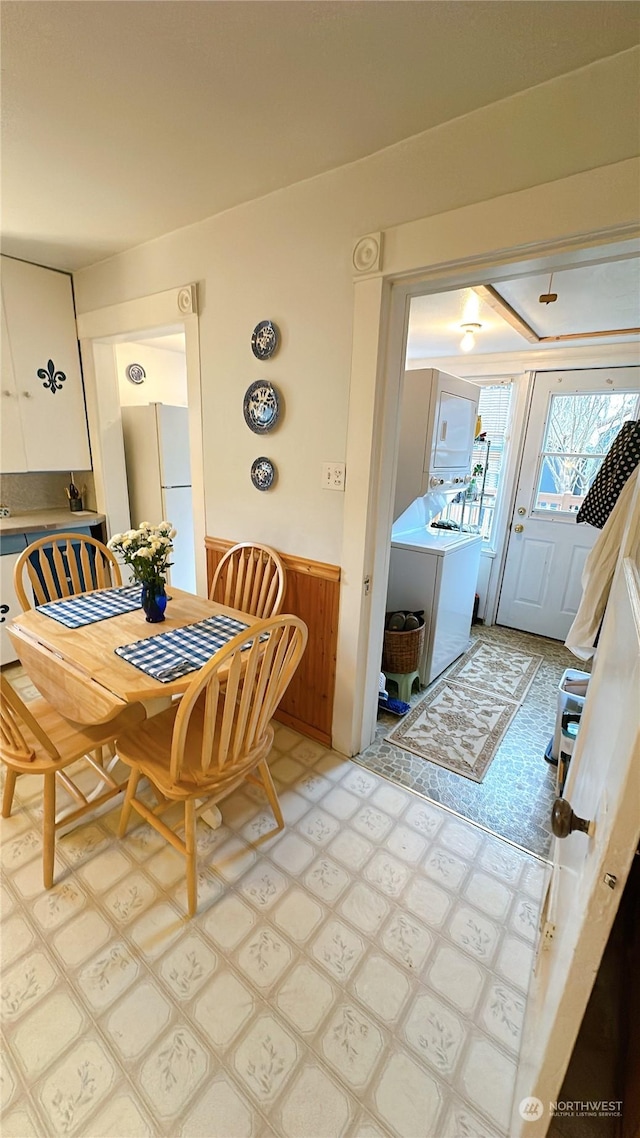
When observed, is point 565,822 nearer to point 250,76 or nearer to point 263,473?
point 263,473

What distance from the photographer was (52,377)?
2863 mm

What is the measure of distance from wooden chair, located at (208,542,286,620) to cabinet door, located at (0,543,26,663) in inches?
54.2

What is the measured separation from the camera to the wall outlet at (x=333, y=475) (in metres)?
1.83

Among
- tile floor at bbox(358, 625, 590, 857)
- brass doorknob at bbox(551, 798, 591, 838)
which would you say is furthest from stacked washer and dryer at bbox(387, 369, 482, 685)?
brass doorknob at bbox(551, 798, 591, 838)

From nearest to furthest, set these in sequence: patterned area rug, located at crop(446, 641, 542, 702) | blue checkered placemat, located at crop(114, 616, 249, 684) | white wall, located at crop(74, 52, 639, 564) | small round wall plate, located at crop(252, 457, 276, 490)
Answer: white wall, located at crop(74, 52, 639, 564) < blue checkered placemat, located at crop(114, 616, 249, 684) < small round wall plate, located at crop(252, 457, 276, 490) < patterned area rug, located at crop(446, 641, 542, 702)

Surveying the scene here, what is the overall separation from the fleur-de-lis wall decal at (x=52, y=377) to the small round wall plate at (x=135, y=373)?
2.81 ft

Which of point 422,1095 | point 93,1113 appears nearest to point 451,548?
A: point 422,1095

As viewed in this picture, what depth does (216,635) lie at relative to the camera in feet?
5.51

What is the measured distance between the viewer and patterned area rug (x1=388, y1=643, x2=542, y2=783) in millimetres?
2219

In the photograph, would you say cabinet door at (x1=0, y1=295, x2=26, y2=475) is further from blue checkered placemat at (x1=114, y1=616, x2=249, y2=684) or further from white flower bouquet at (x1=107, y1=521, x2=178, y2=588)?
blue checkered placemat at (x1=114, y1=616, x2=249, y2=684)

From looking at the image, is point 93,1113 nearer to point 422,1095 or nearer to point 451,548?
point 422,1095

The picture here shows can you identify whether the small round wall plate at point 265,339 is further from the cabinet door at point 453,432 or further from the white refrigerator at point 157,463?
the white refrigerator at point 157,463

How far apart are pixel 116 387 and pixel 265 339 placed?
1660 millimetres

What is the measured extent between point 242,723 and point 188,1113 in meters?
0.84
